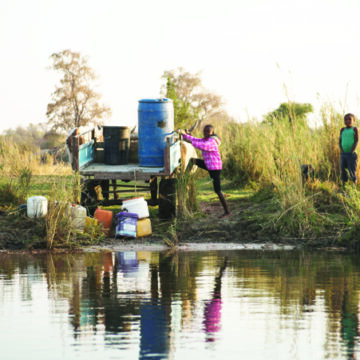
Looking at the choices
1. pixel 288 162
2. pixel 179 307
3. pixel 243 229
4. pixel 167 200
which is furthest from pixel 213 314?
pixel 288 162

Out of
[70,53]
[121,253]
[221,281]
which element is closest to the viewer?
[221,281]

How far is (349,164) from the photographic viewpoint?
1675 cm

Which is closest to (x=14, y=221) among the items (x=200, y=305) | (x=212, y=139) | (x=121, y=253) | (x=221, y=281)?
(x=121, y=253)

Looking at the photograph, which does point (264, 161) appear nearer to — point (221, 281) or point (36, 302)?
point (221, 281)

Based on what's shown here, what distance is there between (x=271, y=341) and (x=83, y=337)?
169 cm

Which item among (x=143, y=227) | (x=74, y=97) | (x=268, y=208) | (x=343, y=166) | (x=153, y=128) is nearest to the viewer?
(x=143, y=227)

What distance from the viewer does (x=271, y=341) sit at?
7.40 meters

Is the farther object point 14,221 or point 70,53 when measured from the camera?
point 70,53

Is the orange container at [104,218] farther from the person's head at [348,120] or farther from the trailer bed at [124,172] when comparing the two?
the person's head at [348,120]

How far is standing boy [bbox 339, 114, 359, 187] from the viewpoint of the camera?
1670 cm

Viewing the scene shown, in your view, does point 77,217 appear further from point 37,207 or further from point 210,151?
point 210,151

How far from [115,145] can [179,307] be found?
28.5ft

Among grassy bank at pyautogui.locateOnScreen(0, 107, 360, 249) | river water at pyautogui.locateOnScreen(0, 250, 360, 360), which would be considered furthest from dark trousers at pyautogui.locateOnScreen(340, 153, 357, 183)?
river water at pyautogui.locateOnScreen(0, 250, 360, 360)

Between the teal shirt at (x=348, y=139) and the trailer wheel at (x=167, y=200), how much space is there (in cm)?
355
